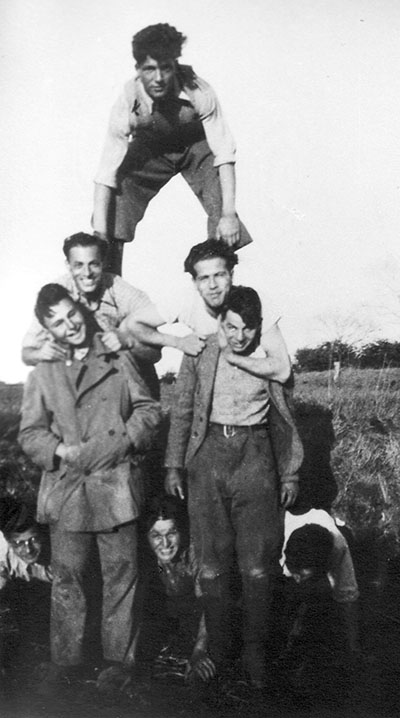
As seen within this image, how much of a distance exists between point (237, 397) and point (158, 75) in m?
2.01

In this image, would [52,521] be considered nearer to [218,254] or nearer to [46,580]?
[46,580]

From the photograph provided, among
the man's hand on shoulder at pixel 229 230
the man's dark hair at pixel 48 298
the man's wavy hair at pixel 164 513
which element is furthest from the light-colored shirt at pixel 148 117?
the man's wavy hair at pixel 164 513

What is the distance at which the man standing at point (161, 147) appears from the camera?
15.2 feet

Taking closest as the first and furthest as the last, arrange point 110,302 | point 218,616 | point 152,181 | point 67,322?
point 67,322
point 218,616
point 110,302
point 152,181

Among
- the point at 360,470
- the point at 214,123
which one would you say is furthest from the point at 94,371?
the point at 360,470

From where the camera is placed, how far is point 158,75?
458 centimetres

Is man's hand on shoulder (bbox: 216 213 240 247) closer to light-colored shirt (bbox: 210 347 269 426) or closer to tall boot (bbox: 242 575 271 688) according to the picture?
light-colored shirt (bbox: 210 347 269 426)

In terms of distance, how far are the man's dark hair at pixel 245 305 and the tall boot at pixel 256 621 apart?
154 centimetres

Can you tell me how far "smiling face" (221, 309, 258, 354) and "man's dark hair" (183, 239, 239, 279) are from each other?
1.04 ft

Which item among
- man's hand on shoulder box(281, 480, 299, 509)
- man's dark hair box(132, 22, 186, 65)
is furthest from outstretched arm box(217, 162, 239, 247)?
man's hand on shoulder box(281, 480, 299, 509)

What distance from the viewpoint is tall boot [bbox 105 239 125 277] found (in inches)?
197

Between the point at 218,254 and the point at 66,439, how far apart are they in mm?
1453

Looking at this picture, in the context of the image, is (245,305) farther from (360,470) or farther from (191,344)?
(360,470)

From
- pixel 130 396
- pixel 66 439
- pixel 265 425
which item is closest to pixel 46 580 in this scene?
pixel 66 439
